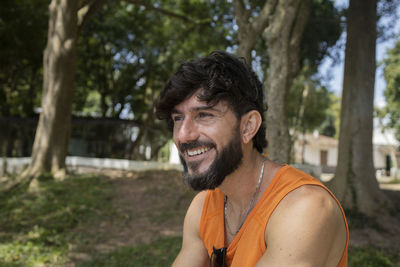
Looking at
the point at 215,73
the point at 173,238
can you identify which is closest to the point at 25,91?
the point at 173,238

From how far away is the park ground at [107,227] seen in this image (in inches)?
217

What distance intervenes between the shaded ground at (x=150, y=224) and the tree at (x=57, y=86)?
7.28 ft

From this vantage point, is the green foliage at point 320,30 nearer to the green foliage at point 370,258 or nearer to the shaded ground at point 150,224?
the shaded ground at point 150,224

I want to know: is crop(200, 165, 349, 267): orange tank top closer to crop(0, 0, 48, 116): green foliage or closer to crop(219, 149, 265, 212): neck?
crop(219, 149, 265, 212): neck

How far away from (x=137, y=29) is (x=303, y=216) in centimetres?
1971

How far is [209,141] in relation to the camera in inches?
78.7

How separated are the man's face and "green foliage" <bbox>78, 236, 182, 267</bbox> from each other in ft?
12.2

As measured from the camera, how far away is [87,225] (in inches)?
285

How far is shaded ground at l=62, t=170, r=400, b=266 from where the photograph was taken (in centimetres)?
641

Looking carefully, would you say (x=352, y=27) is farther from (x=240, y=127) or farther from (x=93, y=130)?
(x=93, y=130)

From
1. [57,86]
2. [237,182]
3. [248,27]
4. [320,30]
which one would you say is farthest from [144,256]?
[320,30]

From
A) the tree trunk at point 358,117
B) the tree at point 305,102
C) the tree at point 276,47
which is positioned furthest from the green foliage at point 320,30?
the tree at point 305,102

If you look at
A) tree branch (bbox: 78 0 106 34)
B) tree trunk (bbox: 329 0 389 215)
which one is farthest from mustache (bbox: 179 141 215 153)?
tree branch (bbox: 78 0 106 34)

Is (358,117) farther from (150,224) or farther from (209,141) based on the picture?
(209,141)
